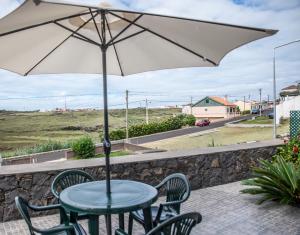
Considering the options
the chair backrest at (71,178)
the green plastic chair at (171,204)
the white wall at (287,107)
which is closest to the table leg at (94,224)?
the green plastic chair at (171,204)

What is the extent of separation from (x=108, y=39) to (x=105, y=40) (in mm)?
568

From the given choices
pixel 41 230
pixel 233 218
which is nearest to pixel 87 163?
pixel 233 218

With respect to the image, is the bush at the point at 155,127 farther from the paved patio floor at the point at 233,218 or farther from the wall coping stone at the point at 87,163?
the paved patio floor at the point at 233,218

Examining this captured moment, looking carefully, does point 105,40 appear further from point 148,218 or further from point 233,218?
point 233,218

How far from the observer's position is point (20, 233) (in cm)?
381

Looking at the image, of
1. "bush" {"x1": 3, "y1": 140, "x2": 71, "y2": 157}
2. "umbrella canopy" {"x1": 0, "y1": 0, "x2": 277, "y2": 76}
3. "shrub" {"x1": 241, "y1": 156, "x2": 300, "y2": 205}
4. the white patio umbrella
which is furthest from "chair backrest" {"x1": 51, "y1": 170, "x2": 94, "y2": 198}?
"bush" {"x1": 3, "y1": 140, "x2": 71, "y2": 157}

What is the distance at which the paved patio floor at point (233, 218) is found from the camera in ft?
12.5

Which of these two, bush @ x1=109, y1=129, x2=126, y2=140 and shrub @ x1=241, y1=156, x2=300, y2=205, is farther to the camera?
bush @ x1=109, y1=129, x2=126, y2=140

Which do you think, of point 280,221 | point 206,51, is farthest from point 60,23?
point 280,221

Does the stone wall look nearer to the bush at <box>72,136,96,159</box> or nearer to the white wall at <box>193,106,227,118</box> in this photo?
the bush at <box>72,136,96,159</box>

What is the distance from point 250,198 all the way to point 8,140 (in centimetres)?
3488

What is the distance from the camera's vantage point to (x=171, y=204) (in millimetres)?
2939

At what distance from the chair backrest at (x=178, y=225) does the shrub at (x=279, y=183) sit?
118 inches

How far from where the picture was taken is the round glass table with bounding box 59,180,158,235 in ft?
8.12
